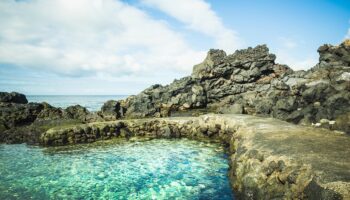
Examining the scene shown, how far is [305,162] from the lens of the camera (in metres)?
9.96

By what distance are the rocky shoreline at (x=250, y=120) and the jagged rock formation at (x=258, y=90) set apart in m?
0.12

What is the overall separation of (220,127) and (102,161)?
13.6 meters

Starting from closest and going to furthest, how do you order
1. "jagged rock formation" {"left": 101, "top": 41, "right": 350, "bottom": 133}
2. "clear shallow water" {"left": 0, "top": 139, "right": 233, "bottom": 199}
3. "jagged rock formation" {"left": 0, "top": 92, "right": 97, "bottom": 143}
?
"clear shallow water" {"left": 0, "top": 139, "right": 233, "bottom": 199}, "jagged rock formation" {"left": 101, "top": 41, "right": 350, "bottom": 133}, "jagged rock formation" {"left": 0, "top": 92, "right": 97, "bottom": 143}

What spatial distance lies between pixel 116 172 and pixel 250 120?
14075mm

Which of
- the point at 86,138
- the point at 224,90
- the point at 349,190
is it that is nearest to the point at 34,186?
the point at 86,138

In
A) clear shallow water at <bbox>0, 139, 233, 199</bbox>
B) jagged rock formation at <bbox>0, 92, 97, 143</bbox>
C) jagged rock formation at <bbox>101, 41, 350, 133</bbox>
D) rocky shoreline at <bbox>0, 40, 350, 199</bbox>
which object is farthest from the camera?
jagged rock formation at <bbox>0, 92, 97, 143</bbox>

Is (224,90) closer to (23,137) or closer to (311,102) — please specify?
(311,102)

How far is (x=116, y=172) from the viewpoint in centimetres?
1795

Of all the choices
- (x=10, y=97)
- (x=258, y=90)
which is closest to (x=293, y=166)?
(x=258, y=90)

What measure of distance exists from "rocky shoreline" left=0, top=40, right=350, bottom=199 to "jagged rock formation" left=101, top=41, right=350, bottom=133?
0.40 ft

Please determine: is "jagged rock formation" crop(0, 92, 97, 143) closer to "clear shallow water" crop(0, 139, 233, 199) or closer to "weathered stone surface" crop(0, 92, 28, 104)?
"weathered stone surface" crop(0, 92, 28, 104)

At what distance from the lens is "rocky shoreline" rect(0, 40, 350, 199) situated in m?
10.4

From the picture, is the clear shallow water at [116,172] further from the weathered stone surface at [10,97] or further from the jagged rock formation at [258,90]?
the weathered stone surface at [10,97]

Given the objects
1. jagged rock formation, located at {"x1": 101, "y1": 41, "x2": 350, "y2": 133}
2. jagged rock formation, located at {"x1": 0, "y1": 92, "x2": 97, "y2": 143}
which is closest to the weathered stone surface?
jagged rock formation, located at {"x1": 0, "y1": 92, "x2": 97, "y2": 143}
